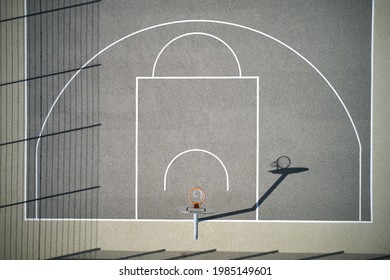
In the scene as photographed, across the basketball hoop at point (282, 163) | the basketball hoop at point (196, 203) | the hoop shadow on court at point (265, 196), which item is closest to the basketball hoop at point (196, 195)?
the basketball hoop at point (196, 203)

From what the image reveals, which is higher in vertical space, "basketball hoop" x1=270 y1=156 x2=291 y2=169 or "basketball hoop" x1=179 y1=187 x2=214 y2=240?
"basketball hoop" x1=270 y1=156 x2=291 y2=169

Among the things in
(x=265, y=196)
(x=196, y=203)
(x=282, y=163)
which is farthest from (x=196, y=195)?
(x=282, y=163)

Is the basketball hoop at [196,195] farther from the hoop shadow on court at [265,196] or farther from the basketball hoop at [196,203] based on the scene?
the hoop shadow on court at [265,196]

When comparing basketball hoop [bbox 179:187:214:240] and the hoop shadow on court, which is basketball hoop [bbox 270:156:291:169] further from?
basketball hoop [bbox 179:187:214:240]

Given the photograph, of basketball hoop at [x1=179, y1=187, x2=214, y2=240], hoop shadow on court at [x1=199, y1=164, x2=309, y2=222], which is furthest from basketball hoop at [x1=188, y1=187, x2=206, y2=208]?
hoop shadow on court at [x1=199, y1=164, x2=309, y2=222]

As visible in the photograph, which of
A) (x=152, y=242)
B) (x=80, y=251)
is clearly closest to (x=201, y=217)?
(x=152, y=242)

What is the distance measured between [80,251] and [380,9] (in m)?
9.33

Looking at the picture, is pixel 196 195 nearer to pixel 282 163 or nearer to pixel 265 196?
pixel 265 196

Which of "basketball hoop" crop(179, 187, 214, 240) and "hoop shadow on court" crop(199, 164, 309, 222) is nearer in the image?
"basketball hoop" crop(179, 187, 214, 240)

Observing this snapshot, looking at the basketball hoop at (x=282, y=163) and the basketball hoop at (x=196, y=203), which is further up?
the basketball hoop at (x=282, y=163)

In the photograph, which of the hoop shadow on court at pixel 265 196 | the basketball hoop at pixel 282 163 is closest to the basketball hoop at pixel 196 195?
the hoop shadow on court at pixel 265 196

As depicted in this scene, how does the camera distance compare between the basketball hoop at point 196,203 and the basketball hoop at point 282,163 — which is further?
the basketball hoop at point 282,163

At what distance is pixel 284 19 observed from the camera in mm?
8984
